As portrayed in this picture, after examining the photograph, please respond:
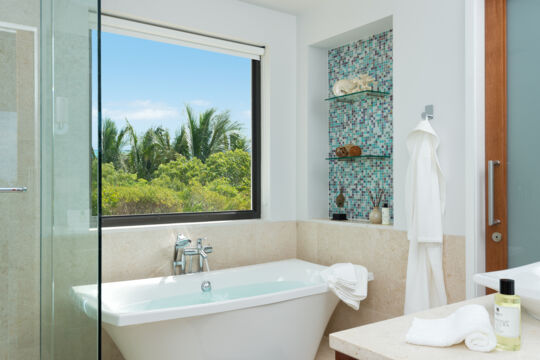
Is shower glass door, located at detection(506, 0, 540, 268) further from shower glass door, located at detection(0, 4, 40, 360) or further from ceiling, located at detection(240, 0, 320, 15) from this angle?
shower glass door, located at detection(0, 4, 40, 360)

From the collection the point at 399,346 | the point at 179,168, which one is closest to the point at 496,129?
the point at 399,346

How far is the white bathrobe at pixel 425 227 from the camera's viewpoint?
2.53 metres

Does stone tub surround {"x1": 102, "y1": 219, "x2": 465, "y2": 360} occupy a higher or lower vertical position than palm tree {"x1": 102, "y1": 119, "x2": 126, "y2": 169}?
lower

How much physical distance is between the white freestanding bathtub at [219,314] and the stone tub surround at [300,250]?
20 cm

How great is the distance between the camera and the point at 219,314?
2.26m

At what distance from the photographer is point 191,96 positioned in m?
3.47

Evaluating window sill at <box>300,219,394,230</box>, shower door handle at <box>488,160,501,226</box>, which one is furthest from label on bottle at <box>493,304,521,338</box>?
window sill at <box>300,219,394,230</box>

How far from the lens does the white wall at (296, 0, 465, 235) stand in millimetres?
2539

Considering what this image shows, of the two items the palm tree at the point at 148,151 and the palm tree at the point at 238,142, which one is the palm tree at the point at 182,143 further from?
the palm tree at the point at 238,142

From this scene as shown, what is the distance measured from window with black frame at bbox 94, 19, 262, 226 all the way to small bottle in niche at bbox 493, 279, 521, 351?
257 centimetres

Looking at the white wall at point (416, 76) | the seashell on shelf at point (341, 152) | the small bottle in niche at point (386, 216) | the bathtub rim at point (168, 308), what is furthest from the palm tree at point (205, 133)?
the small bottle in niche at point (386, 216)

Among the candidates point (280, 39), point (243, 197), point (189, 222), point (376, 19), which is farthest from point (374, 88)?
point (189, 222)

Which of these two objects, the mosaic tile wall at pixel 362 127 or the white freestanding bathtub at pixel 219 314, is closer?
the white freestanding bathtub at pixel 219 314

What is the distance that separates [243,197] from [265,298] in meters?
1.37
